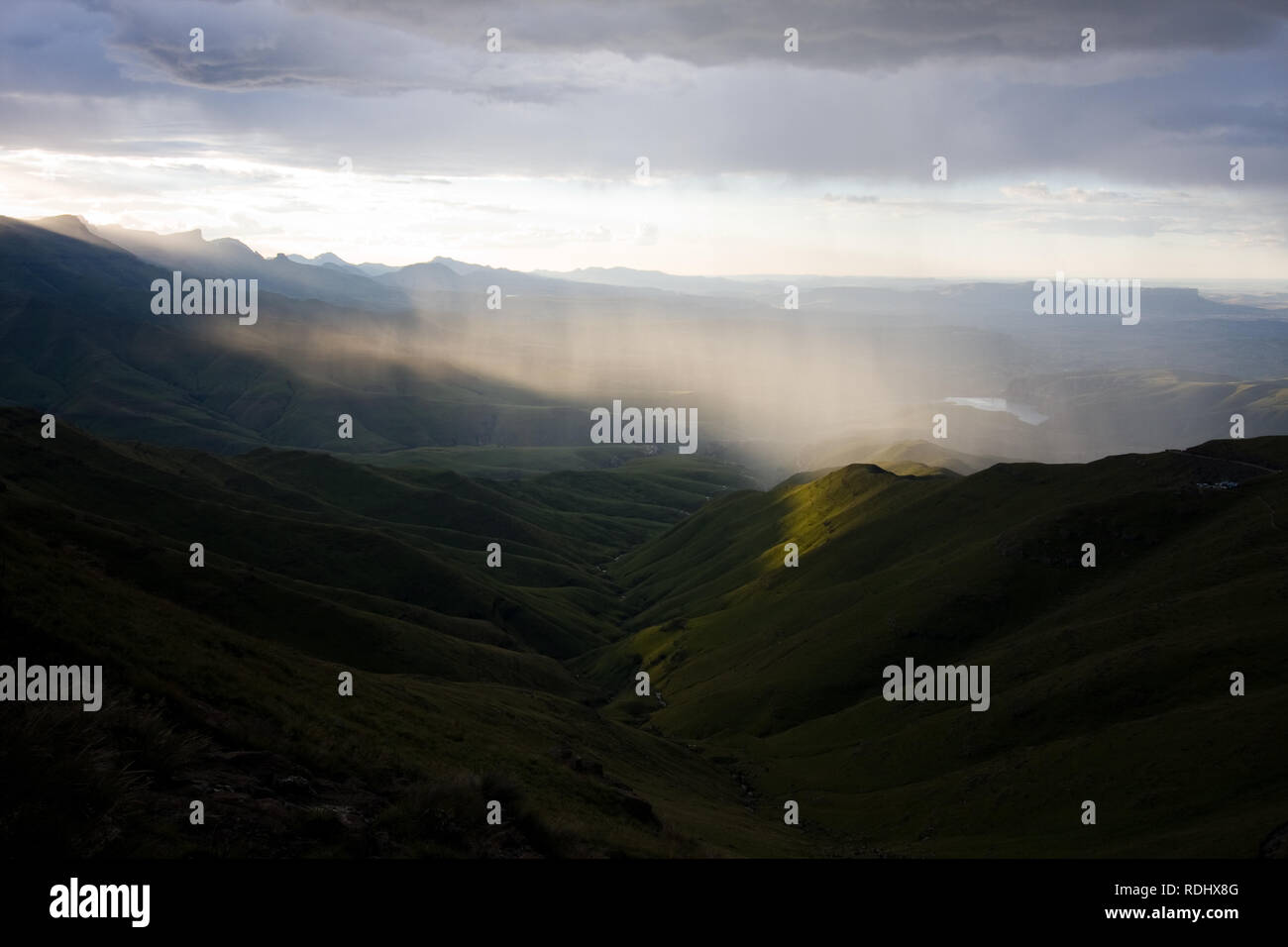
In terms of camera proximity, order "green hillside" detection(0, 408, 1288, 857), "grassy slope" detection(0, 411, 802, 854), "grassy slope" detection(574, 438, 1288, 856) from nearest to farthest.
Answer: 1. "grassy slope" detection(0, 411, 802, 854)
2. "green hillside" detection(0, 408, 1288, 857)
3. "grassy slope" detection(574, 438, 1288, 856)

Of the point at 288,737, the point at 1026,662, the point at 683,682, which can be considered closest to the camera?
the point at 288,737

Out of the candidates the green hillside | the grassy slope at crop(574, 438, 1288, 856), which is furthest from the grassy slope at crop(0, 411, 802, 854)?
the grassy slope at crop(574, 438, 1288, 856)

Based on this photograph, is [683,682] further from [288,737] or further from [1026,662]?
[288,737]

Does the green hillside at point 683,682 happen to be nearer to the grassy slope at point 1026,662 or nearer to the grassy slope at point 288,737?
the grassy slope at point 288,737

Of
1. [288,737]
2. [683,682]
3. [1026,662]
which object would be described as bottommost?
[683,682]

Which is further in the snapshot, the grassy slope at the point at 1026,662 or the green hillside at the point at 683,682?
the grassy slope at the point at 1026,662

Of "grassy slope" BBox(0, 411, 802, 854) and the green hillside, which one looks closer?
"grassy slope" BBox(0, 411, 802, 854)

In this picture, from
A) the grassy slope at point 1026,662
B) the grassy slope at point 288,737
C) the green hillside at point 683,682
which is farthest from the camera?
the grassy slope at point 1026,662

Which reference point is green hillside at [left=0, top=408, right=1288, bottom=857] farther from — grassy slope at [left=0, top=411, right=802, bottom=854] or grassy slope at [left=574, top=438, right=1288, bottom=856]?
grassy slope at [left=574, top=438, right=1288, bottom=856]

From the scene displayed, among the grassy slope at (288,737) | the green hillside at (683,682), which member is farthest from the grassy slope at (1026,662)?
the grassy slope at (288,737)

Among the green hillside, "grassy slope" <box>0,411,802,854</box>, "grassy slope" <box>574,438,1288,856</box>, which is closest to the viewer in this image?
"grassy slope" <box>0,411,802,854</box>

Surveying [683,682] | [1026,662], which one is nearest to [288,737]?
[1026,662]

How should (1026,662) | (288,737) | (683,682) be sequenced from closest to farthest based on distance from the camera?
(288,737)
(1026,662)
(683,682)
